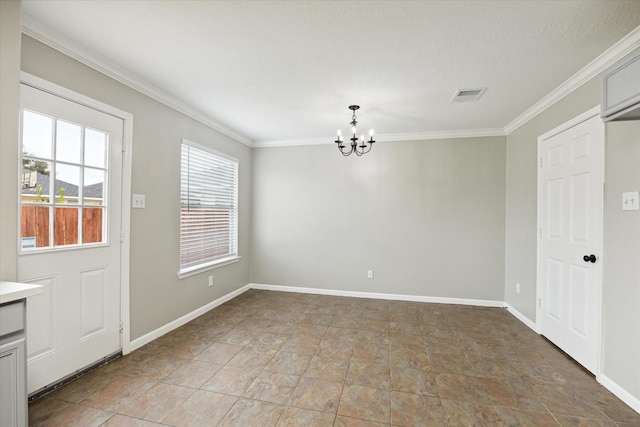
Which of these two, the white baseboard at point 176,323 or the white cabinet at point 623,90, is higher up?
the white cabinet at point 623,90

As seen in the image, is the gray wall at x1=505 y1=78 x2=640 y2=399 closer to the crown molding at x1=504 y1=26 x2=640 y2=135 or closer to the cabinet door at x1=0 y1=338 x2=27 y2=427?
the crown molding at x1=504 y1=26 x2=640 y2=135

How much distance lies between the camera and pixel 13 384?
1337 millimetres

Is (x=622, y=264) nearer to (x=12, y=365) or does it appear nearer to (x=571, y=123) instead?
(x=571, y=123)

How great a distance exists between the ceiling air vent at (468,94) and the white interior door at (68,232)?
323 centimetres

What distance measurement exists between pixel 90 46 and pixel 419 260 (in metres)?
4.36

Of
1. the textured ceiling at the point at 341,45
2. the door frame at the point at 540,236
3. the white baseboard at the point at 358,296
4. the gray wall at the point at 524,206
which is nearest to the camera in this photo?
the textured ceiling at the point at 341,45

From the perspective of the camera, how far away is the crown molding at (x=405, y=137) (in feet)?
13.3

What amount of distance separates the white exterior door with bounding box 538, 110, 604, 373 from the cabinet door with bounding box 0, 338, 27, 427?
378 centimetres

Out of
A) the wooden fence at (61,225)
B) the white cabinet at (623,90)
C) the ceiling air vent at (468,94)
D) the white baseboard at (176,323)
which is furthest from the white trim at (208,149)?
the white cabinet at (623,90)

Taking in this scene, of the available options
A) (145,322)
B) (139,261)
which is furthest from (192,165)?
(145,322)

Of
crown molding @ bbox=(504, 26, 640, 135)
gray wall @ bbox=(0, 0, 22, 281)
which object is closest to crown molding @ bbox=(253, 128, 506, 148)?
crown molding @ bbox=(504, 26, 640, 135)

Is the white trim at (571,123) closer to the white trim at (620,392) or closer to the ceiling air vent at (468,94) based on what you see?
the ceiling air vent at (468,94)

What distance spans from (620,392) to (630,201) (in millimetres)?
1368

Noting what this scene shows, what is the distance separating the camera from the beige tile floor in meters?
1.83
